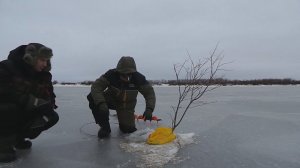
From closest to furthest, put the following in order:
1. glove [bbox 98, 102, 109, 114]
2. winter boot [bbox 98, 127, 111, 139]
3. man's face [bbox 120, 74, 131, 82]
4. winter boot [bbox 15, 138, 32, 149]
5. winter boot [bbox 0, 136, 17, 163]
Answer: winter boot [bbox 0, 136, 17, 163]
winter boot [bbox 15, 138, 32, 149]
glove [bbox 98, 102, 109, 114]
winter boot [bbox 98, 127, 111, 139]
man's face [bbox 120, 74, 131, 82]

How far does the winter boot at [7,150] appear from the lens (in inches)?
125

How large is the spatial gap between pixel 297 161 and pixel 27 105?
2768 millimetres

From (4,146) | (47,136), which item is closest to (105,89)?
(47,136)

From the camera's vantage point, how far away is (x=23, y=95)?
3.38 metres

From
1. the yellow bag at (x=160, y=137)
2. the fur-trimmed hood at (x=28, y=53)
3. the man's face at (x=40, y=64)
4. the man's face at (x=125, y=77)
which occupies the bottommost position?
the yellow bag at (x=160, y=137)

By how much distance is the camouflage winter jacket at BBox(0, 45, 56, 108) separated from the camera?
10.8ft

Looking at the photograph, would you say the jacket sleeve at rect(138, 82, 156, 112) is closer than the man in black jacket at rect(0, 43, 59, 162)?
No

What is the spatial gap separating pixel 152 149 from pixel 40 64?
151 cm

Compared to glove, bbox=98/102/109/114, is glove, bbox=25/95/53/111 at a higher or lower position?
higher

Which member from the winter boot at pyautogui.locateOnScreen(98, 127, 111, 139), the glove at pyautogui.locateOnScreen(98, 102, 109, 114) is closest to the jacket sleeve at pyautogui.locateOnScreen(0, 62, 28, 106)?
the glove at pyautogui.locateOnScreen(98, 102, 109, 114)

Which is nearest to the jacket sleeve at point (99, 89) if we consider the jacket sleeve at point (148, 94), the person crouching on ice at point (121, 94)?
the person crouching on ice at point (121, 94)

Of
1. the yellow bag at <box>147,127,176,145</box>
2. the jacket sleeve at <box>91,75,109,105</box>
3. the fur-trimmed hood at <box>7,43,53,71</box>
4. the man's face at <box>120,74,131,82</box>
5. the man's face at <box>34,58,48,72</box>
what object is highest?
the fur-trimmed hood at <box>7,43,53,71</box>

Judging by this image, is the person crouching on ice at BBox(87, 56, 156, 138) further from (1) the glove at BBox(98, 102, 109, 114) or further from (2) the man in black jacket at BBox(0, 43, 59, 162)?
(2) the man in black jacket at BBox(0, 43, 59, 162)

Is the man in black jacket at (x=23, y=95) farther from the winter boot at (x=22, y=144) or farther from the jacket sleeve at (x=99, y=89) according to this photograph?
the jacket sleeve at (x=99, y=89)
